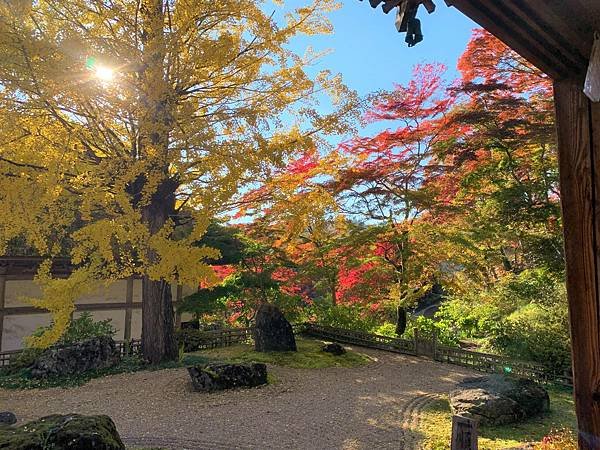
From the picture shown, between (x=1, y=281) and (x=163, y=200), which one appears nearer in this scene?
(x=163, y=200)

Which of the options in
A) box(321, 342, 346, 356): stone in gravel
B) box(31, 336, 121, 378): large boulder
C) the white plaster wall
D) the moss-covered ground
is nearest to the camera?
the moss-covered ground

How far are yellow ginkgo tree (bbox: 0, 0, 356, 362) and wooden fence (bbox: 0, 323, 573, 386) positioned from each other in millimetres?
4088

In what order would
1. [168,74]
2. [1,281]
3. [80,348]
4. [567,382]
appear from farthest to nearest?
[1,281] → [80,348] → [567,382] → [168,74]

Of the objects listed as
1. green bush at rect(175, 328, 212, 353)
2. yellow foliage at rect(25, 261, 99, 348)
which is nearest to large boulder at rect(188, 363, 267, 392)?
yellow foliage at rect(25, 261, 99, 348)

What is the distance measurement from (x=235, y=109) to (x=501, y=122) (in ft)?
18.6

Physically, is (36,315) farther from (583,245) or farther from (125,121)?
(583,245)

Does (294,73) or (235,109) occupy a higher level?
(294,73)

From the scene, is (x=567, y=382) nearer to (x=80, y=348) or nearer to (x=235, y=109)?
(x=235, y=109)

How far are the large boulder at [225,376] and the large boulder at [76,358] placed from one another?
253 centimetres

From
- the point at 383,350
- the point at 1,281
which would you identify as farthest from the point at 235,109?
the point at 383,350

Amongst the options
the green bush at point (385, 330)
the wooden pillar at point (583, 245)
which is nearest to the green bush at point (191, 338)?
the green bush at point (385, 330)

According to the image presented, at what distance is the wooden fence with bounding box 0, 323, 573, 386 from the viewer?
8102mm

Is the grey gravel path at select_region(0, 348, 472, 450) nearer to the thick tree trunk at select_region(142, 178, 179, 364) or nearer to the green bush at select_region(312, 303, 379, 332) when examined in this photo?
the thick tree trunk at select_region(142, 178, 179, 364)

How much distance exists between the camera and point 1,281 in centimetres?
927
